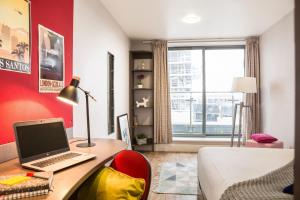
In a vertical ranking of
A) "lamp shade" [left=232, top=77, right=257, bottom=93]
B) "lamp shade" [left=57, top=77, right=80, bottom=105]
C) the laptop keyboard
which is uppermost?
"lamp shade" [left=232, top=77, right=257, bottom=93]

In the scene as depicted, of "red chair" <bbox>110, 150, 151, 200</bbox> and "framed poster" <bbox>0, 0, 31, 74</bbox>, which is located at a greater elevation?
"framed poster" <bbox>0, 0, 31, 74</bbox>

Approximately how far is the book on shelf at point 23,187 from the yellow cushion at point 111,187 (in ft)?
1.50

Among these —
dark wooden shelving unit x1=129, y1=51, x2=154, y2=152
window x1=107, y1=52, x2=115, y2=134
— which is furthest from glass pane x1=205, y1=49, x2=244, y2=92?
window x1=107, y1=52, x2=115, y2=134

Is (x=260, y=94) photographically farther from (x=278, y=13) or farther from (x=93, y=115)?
(x=93, y=115)

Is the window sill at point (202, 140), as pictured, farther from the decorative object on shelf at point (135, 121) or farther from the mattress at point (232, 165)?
the mattress at point (232, 165)

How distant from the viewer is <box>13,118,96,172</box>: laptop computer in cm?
134

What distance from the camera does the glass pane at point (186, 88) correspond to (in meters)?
5.50

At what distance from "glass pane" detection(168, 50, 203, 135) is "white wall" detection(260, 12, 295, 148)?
4.57ft

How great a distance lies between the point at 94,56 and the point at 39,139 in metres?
1.62

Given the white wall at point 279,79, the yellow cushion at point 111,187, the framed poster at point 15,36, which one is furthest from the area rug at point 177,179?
the framed poster at point 15,36

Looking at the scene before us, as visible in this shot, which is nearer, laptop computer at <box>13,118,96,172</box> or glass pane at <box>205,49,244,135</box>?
laptop computer at <box>13,118,96,172</box>

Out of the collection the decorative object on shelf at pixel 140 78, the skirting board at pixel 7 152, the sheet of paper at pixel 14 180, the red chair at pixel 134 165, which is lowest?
the red chair at pixel 134 165

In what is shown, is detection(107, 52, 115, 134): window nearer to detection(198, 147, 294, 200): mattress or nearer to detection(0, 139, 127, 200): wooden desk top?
detection(198, 147, 294, 200): mattress

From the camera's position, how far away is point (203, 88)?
17.9 feet
